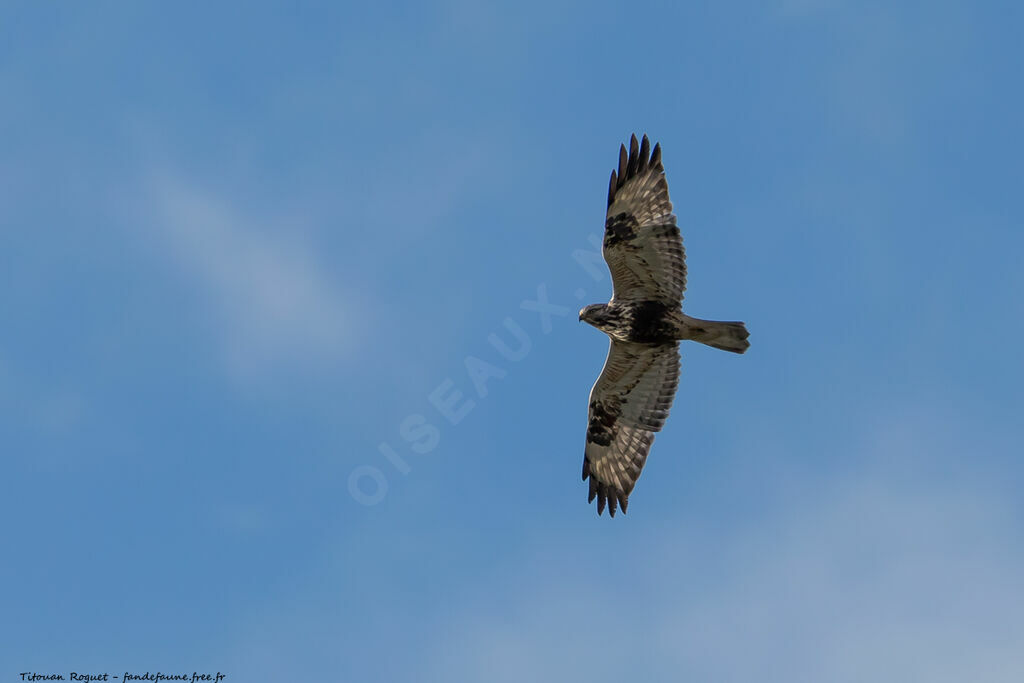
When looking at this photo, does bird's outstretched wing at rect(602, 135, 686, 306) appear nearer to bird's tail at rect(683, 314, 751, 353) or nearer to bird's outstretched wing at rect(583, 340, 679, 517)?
bird's tail at rect(683, 314, 751, 353)

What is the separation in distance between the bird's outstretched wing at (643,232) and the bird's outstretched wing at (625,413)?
0.99 metres

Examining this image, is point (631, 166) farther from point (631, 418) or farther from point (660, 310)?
point (631, 418)

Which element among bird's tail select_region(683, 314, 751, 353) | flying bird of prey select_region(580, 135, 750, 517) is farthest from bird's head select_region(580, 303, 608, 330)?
bird's tail select_region(683, 314, 751, 353)

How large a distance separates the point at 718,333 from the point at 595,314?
Answer: 6.06 feet

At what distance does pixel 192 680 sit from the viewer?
16.1m

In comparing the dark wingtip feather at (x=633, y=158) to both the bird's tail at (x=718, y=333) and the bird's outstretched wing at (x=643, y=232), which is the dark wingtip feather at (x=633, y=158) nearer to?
the bird's outstretched wing at (x=643, y=232)

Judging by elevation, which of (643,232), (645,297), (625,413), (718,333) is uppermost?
(643,232)

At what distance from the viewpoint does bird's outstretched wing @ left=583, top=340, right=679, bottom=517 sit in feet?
55.5

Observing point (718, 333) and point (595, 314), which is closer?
point (718, 333)

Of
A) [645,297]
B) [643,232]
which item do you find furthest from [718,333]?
[643,232]

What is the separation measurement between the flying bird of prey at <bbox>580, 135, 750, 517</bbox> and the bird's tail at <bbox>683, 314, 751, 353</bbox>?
0.05ft

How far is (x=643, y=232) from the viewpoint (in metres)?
16.0

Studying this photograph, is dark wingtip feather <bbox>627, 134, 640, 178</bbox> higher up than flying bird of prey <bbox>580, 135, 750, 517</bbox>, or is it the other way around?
dark wingtip feather <bbox>627, 134, 640, 178</bbox>

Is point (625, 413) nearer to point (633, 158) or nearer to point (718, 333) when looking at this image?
point (718, 333)
